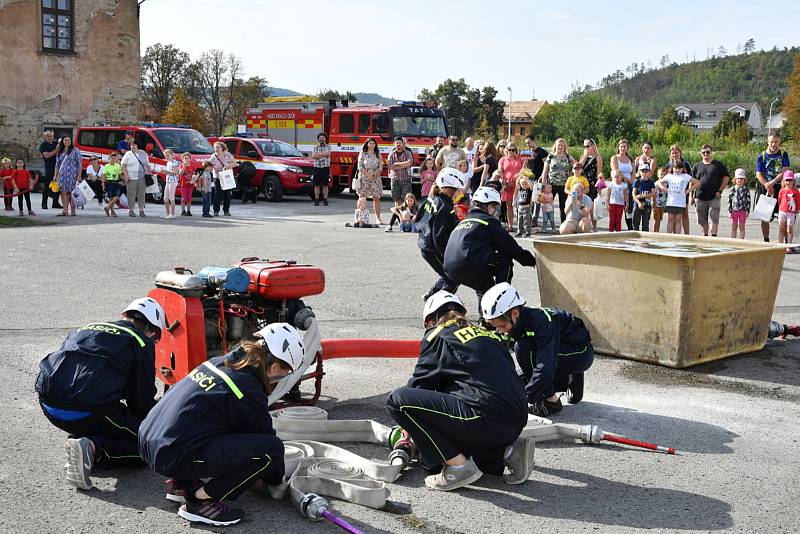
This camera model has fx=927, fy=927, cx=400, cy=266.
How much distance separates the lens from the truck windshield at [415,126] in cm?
2753

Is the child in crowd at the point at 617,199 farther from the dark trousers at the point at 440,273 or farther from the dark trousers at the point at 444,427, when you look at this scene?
the dark trousers at the point at 444,427

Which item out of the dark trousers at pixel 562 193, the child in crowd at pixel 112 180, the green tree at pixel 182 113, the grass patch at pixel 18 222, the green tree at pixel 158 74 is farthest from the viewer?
the green tree at pixel 158 74

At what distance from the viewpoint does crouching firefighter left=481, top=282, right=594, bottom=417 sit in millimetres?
6176

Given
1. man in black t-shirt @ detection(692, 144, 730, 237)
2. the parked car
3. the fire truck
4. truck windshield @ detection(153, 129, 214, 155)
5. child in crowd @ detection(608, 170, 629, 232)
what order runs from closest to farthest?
man in black t-shirt @ detection(692, 144, 730, 237)
child in crowd @ detection(608, 170, 629, 232)
truck windshield @ detection(153, 129, 214, 155)
the parked car
the fire truck

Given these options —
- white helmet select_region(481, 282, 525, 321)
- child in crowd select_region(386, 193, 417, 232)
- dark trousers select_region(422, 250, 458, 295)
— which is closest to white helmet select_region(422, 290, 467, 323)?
white helmet select_region(481, 282, 525, 321)

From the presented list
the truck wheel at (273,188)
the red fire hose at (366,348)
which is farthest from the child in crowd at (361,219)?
the red fire hose at (366,348)

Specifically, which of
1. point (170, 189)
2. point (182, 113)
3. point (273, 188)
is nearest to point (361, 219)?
point (170, 189)

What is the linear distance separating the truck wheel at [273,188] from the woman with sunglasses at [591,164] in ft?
33.2

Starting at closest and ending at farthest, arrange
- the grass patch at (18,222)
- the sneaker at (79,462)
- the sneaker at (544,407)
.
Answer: the sneaker at (79,462)
the sneaker at (544,407)
the grass patch at (18,222)

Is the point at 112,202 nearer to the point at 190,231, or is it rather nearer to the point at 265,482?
the point at 190,231

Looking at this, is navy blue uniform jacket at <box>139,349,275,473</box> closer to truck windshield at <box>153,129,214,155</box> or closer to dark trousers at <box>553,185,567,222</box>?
dark trousers at <box>553,185,567,222</box>

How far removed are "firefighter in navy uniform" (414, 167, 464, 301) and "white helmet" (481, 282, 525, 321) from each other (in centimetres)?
301

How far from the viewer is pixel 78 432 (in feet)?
18.3

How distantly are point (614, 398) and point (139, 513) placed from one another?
4.03 m
